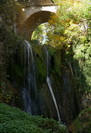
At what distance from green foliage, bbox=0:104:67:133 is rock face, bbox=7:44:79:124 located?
3244mm

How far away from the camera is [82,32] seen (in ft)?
38.6

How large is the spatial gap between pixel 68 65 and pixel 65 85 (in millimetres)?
1708

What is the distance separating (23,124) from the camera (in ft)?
13.2

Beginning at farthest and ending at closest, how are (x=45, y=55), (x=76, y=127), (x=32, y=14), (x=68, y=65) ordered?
1. (x=32, y=14)
2. (x=68, y=65)
3. (x=45, y=55)
4. (x=76, y=127)

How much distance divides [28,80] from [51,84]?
1780mm

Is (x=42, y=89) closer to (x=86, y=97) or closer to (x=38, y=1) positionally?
(x=86, y=97)

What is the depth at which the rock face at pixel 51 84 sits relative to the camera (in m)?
8.70

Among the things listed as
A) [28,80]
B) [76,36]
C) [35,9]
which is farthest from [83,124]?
[35,9]

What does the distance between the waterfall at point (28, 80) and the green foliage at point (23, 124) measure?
3300 mm

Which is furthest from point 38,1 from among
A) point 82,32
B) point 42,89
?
point 42,89

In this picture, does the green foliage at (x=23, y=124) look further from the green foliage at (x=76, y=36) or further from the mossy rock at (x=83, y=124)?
the green foliage at (x=76, y=36)

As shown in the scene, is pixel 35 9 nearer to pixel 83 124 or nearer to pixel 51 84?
pixel 51 84

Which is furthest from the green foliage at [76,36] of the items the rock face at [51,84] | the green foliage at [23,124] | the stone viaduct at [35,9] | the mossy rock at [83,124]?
the green foliage at [23,124]

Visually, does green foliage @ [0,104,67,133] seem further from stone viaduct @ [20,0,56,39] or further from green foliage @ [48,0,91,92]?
stone viaduct @ [20,0,56,39]
